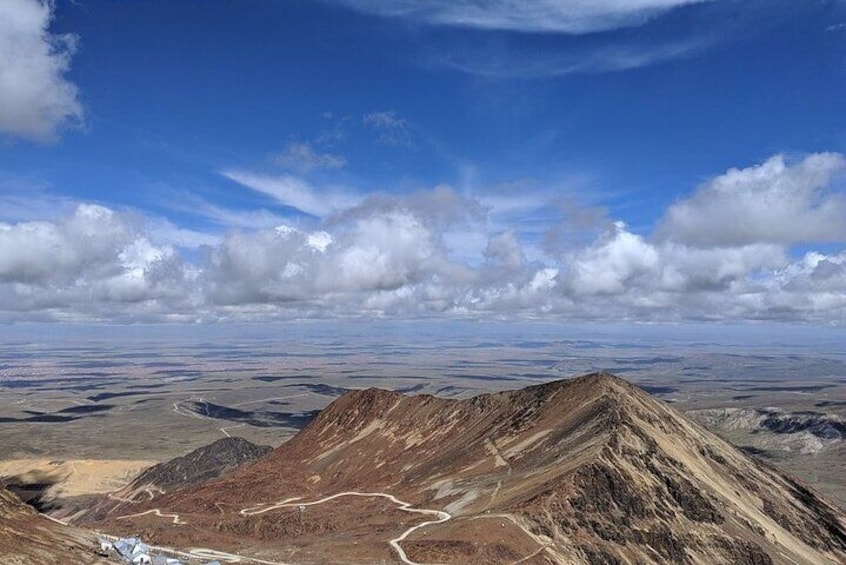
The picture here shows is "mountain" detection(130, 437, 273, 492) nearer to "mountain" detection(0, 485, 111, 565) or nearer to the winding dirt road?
the winding dirt road

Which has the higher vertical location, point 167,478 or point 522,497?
point 522,497

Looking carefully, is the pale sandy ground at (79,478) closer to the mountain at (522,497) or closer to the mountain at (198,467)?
the mountain at (198,467)

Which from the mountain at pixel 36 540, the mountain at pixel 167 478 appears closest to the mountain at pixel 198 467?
the mountain at pixel 167 478

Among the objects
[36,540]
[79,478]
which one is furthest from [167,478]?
[36,540]

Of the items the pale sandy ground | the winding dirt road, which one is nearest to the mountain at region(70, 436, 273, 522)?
the pale sandy ground

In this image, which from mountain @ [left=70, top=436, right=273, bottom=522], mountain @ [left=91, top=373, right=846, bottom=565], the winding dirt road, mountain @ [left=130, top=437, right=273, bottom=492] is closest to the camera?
the winding dirt road

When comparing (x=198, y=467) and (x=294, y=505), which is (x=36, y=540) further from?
(x=198, y=467)
